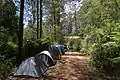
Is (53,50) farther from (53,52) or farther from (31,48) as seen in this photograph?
(31,48)

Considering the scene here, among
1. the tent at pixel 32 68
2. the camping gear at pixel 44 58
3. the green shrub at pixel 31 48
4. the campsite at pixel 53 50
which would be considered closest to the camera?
the campsite at pixel 53 50

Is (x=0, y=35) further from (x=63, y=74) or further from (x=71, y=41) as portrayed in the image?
(x=71, y=41)

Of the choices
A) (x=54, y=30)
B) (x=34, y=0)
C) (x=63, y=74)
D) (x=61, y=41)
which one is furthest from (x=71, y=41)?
(x=63, y=74)

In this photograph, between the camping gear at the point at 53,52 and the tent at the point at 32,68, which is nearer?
the tent at the point at 32,68

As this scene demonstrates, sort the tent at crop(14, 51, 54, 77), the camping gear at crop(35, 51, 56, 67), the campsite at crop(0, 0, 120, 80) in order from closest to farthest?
the campsite at crop(0, 0, 120, 80) → the tent at crop(14, 51, 54, 77) → the camping gear at crop(35, 51, 56, 67)

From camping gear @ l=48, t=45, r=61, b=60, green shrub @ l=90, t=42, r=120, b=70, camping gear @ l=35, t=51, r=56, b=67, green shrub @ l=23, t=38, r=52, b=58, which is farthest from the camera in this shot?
green shrub @ l=23, t=38, r=52, b=58

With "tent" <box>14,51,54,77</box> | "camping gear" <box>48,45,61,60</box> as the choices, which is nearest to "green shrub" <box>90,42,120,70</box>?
"tent" <box>14,51,54,77</box>

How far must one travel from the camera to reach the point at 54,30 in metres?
42.0

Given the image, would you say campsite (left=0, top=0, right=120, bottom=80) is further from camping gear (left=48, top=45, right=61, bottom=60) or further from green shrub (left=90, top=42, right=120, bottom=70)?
camping gear (left=48, top=45, right=61, bottom=60)

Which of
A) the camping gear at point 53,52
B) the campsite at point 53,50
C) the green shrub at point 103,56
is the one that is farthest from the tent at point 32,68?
the camping gear at point 53,52

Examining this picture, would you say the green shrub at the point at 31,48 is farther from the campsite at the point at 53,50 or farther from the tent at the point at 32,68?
the tent at the point at 32,68

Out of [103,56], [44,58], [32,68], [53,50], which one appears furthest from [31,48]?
[32,68]

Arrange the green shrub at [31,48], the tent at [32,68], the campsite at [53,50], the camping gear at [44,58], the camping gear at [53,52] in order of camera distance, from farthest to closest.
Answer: the green shrub at [31,48], the camping gear at [53,52], the camping gear at [44,58], the tent at [32,68], the campsite at [53,50]

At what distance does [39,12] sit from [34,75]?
20239mm
